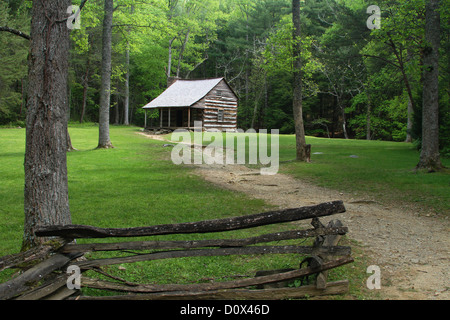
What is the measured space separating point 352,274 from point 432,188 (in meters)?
7.52

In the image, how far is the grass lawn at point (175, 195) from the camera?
552cm

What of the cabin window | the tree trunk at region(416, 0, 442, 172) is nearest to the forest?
the tree trunk at region(416, 0, 442, 172)

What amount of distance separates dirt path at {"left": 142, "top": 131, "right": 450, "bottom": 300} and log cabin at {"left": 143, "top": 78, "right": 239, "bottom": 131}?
25179 mm

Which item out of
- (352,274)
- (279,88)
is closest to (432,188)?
(352,274)

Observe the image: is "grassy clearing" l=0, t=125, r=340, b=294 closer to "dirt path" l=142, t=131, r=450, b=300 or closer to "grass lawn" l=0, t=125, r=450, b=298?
"grass lawn" l=0, t=125, r=450, b=298

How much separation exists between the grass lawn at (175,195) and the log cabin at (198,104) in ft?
60.8

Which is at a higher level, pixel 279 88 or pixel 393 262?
pixel 279 88

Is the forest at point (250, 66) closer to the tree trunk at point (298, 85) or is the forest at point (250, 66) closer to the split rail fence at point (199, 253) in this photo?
the tree trunk at point (298, 85)

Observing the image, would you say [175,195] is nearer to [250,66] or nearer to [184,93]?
[184,93]

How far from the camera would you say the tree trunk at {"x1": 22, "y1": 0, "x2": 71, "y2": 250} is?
4945 mm

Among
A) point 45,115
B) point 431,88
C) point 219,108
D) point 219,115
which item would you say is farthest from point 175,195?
point 219,115

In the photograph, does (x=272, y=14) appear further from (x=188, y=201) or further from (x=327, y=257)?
(x=327, y=257)

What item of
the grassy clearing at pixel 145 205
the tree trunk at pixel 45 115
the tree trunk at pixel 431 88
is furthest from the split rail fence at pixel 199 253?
the tree trunk at pixel 431 88

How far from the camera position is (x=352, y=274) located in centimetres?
511
